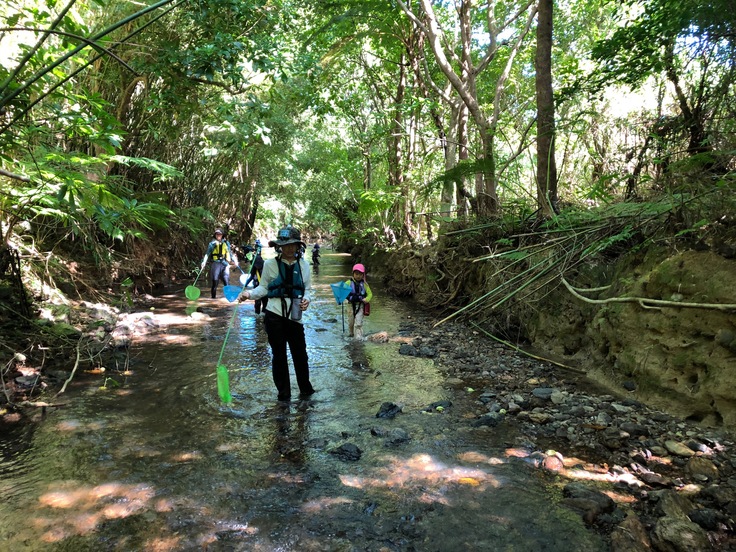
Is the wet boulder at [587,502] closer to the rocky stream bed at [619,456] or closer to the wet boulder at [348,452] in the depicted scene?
the rocky stream bed at [619,456]

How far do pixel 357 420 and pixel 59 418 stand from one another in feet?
11.2

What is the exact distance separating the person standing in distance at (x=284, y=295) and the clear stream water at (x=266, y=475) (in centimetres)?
67

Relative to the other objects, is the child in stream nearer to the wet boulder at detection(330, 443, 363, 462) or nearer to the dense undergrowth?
the dense undergrowth

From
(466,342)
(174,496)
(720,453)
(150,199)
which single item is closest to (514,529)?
(720,453)

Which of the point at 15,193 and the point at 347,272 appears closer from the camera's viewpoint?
the point at 15,193

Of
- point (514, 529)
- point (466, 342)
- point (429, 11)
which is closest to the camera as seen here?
point (514, 529)

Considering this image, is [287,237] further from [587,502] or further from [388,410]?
[587,502]

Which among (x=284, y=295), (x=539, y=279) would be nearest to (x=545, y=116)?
(x=539, y=279)

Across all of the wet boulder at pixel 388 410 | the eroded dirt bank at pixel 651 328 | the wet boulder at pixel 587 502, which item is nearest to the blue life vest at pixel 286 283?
the wet boulder at pixel 388 410

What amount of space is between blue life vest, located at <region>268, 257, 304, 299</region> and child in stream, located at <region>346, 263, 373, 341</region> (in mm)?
3259

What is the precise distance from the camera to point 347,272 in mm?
24031

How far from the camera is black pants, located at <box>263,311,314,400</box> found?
546cm

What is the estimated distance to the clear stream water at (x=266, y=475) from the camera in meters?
3.10

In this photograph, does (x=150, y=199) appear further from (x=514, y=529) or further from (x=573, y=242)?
(x=514, y=529)
